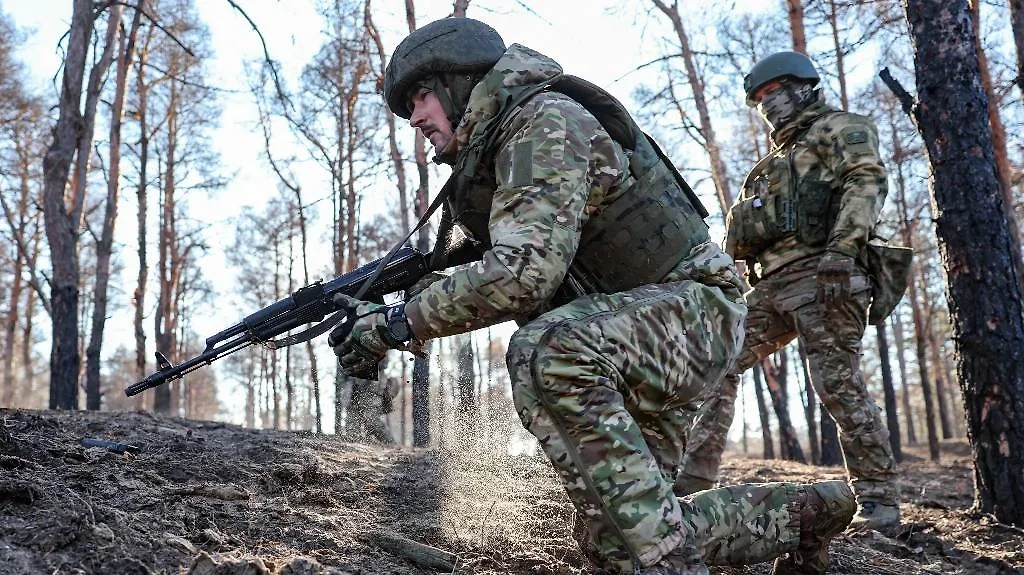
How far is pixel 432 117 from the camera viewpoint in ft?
9.16

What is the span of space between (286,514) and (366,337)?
91cm

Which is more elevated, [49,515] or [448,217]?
[448,217]

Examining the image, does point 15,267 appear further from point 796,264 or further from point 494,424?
point 796,264

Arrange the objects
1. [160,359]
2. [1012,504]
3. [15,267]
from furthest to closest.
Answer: [15,267] → [1012,504] → [160,359]

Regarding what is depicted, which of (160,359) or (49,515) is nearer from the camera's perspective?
(49,515)

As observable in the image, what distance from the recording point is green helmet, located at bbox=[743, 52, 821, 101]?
4465mm

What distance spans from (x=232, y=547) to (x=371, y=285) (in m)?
1.12

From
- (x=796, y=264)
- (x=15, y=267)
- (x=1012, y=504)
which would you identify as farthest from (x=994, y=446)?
(x=15, y=267)

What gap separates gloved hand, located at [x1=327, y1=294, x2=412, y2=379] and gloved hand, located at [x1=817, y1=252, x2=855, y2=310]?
253cm

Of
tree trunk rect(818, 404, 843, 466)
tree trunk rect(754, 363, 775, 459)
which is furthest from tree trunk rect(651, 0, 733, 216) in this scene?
tree trunk rect(754, 363, 775, 459)

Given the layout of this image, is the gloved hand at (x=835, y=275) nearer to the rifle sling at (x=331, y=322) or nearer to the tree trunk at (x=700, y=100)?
the rifle sling at (x=331, y=322)

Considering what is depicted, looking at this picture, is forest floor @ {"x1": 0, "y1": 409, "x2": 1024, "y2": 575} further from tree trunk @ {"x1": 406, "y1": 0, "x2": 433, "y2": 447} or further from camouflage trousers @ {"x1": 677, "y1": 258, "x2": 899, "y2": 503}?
tree trunk @ {"x1": 406, "y1": 0, "x2": 433, "y2": 447}

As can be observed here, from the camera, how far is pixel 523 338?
7.41ft

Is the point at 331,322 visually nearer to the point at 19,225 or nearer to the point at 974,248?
the point at 974,248
